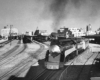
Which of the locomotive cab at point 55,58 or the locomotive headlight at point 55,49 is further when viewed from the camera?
the locomotive headlight at point 55,49

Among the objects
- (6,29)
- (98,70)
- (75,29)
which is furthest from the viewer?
(6,29)

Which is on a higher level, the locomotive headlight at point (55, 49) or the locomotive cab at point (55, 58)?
the locomotive headlight at point (55, 49)

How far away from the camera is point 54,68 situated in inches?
583

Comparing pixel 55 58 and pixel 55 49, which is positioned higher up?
pixel 55 49

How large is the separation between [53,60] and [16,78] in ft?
17.3

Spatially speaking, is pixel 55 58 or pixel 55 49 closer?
pixel 55 58

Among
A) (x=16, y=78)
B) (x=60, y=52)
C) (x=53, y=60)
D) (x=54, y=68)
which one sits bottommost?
(x=16, y=78)

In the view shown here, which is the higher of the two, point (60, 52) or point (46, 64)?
point (60, 52)

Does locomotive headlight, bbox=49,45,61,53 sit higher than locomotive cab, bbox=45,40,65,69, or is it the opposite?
locomotive headlight, bbox=49,45,61,53

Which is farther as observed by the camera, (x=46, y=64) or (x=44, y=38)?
(x=44, y=38)

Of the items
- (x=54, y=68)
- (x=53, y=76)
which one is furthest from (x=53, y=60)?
(x=53, y=76)

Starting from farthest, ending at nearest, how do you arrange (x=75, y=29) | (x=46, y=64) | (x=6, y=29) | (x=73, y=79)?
(x=6, y=29) < (x=75, y=29) < (x=46, y=64) < (x=73, y=79)

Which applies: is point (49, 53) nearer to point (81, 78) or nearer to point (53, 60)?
point (53, 60)

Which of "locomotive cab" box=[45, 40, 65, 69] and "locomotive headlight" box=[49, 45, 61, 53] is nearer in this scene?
"locomotive cab" box=[45, 40, 65, 69]
